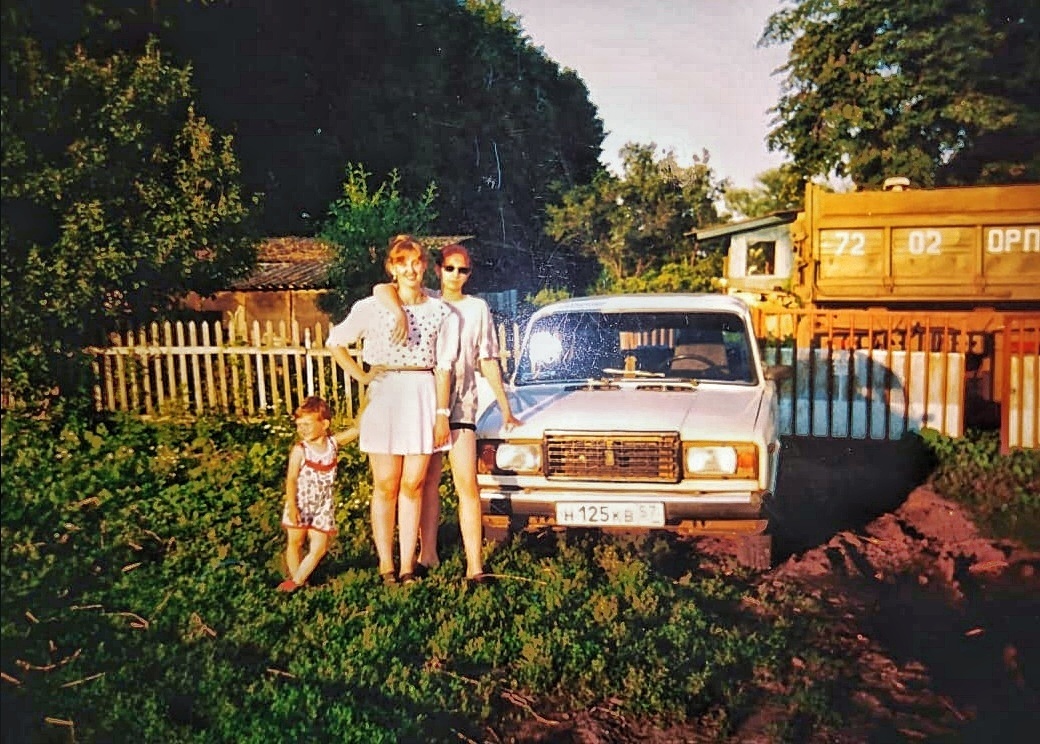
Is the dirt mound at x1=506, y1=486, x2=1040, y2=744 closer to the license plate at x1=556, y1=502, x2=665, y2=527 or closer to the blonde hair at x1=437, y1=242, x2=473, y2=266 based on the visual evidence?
the license plate at x1=556, y1=502, x2=665, y2=527

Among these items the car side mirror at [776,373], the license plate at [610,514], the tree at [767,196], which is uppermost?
the tree at [767,196]

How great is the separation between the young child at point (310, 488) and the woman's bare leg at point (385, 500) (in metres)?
0.19

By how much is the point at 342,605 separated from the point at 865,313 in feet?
22.3

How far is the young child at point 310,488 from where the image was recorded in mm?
3742

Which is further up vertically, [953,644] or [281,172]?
[281,172]

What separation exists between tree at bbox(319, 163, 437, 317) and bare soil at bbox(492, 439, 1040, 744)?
3533 millimetres

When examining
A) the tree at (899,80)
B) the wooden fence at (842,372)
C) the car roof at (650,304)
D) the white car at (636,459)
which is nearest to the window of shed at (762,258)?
the wooden fence at (842,372)

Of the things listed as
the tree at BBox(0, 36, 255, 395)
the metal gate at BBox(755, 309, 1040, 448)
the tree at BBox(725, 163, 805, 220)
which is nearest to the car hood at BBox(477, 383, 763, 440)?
the tree at BBox(0, 36, 255, 395)

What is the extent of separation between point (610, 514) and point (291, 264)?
3.00 meters

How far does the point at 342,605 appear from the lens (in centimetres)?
382

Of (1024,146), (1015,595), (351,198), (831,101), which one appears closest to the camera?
(1015,595)

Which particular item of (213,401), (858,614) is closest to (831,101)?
(858,614)

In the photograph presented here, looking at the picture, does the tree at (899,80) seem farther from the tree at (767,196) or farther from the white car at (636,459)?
the white car at (636,459)

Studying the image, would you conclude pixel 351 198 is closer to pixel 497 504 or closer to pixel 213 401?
pixel 213 401
